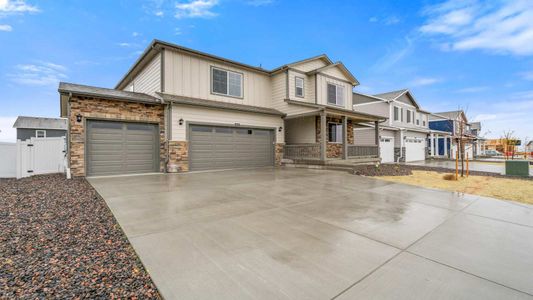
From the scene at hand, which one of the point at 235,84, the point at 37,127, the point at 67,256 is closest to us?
the point at 67,256

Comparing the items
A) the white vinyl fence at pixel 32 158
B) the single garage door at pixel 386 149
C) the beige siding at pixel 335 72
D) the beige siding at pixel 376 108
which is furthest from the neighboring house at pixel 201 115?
the beige siding at pixel 376 108

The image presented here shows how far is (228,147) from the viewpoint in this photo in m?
12.1

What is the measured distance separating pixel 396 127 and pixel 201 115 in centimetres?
1760

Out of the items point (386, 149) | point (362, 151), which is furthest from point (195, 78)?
point (386, 149)

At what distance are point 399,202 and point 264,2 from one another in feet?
49.5

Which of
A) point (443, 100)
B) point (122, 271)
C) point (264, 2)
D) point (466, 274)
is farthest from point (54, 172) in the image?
point (443, 100)

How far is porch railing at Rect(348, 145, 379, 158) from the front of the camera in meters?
14.0

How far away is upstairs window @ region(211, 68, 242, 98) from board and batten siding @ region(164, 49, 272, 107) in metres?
0.21

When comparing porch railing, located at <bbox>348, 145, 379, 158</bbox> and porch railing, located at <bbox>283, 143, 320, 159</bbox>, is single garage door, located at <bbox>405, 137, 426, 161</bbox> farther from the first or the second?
porch railing, located at <bbox>283, 143, 320, 159</bbox>

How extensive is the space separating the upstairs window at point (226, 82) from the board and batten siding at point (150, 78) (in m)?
2.62

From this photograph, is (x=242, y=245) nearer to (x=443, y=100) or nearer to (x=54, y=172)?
(x=54, y=172)

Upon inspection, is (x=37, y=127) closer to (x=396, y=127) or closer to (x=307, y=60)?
(x=307, y=60)

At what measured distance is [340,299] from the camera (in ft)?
6.49

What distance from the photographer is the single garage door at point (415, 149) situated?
21.8 metres
